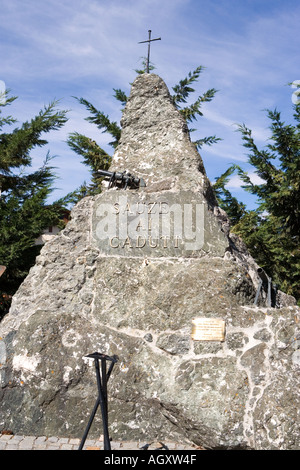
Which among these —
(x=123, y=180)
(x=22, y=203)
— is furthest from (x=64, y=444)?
(x=22, y=203)

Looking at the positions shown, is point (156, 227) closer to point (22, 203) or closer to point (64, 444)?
point (64, 444)

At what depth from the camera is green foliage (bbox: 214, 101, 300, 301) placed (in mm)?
10125

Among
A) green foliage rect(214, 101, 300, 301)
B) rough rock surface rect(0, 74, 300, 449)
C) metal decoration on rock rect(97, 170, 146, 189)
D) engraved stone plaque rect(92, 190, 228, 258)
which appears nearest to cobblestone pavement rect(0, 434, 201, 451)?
rough rock surface rect(0, 74, 300, 449)

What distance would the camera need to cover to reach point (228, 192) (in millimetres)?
11383

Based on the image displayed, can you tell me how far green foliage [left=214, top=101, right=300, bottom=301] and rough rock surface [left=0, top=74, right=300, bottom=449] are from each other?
13.7 ft

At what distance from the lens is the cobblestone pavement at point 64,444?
4766 millimetres

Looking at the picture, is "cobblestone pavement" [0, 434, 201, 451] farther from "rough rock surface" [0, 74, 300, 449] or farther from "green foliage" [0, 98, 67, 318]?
"green foliage" [0, 98, 67, 318]

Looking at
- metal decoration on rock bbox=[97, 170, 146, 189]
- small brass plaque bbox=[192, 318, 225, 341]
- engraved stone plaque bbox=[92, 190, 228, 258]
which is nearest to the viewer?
small brass plaque bbox=[192, 318, 225, 341]

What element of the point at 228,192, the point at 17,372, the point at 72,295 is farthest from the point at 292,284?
the point at 17,372

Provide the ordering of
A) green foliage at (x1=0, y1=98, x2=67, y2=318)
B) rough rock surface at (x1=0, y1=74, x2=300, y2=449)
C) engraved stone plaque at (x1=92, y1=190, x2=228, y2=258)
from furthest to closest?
green foliage at (x1=0, y1=98, x2=67, y2=318) < engraved stone plaque at (x1=92, y1=190, x2=228, y2=258) < rough rock surface at (x1=0, y1=74, x2=300, y2=449)

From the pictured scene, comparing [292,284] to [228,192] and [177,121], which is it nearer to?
[228,192]

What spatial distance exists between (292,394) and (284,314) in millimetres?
849

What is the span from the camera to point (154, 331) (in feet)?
17.5

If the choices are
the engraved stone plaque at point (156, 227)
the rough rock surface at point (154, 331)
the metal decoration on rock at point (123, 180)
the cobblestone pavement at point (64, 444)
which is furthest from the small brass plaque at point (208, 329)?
the metal decoration on rock at point (123, 180)
